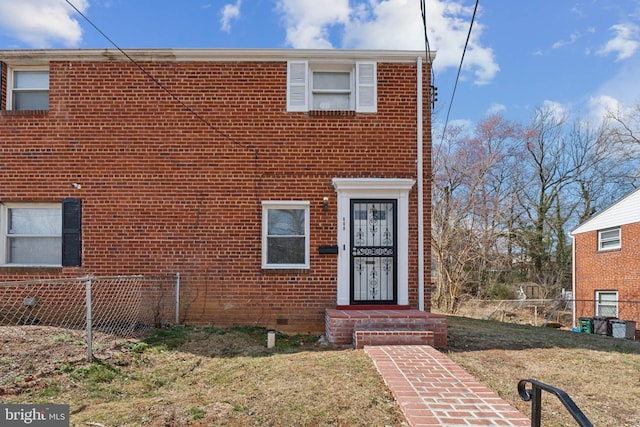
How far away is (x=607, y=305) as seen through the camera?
55.2 feet

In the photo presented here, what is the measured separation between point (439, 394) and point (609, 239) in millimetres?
16043

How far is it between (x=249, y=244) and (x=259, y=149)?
177 centimetres

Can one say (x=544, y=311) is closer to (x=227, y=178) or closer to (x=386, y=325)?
(x=386, y=325)

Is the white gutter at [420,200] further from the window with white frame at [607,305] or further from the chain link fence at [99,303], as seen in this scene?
the window with white frame at [607,305]

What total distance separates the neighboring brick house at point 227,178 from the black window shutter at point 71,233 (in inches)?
1.0

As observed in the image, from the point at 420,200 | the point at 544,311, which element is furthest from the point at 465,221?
the point at 420,200

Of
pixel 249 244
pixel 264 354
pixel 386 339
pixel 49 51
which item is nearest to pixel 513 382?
pixel 386 339

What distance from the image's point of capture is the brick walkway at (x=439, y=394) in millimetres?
3672

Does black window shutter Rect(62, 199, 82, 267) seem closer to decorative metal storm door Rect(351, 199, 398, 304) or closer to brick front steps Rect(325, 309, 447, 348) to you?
brick front steps Rect(325, 309, 447, 348)

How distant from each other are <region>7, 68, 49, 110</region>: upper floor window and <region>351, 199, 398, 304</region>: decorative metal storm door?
6280mm

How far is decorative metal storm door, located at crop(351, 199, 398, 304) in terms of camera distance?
802 cm

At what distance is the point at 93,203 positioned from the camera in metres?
8.12

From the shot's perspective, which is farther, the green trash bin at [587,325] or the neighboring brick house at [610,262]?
the neighboring brick house at [610,262]

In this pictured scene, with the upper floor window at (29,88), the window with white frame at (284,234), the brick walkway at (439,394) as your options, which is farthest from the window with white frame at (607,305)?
the upper floor window at (29,88)
